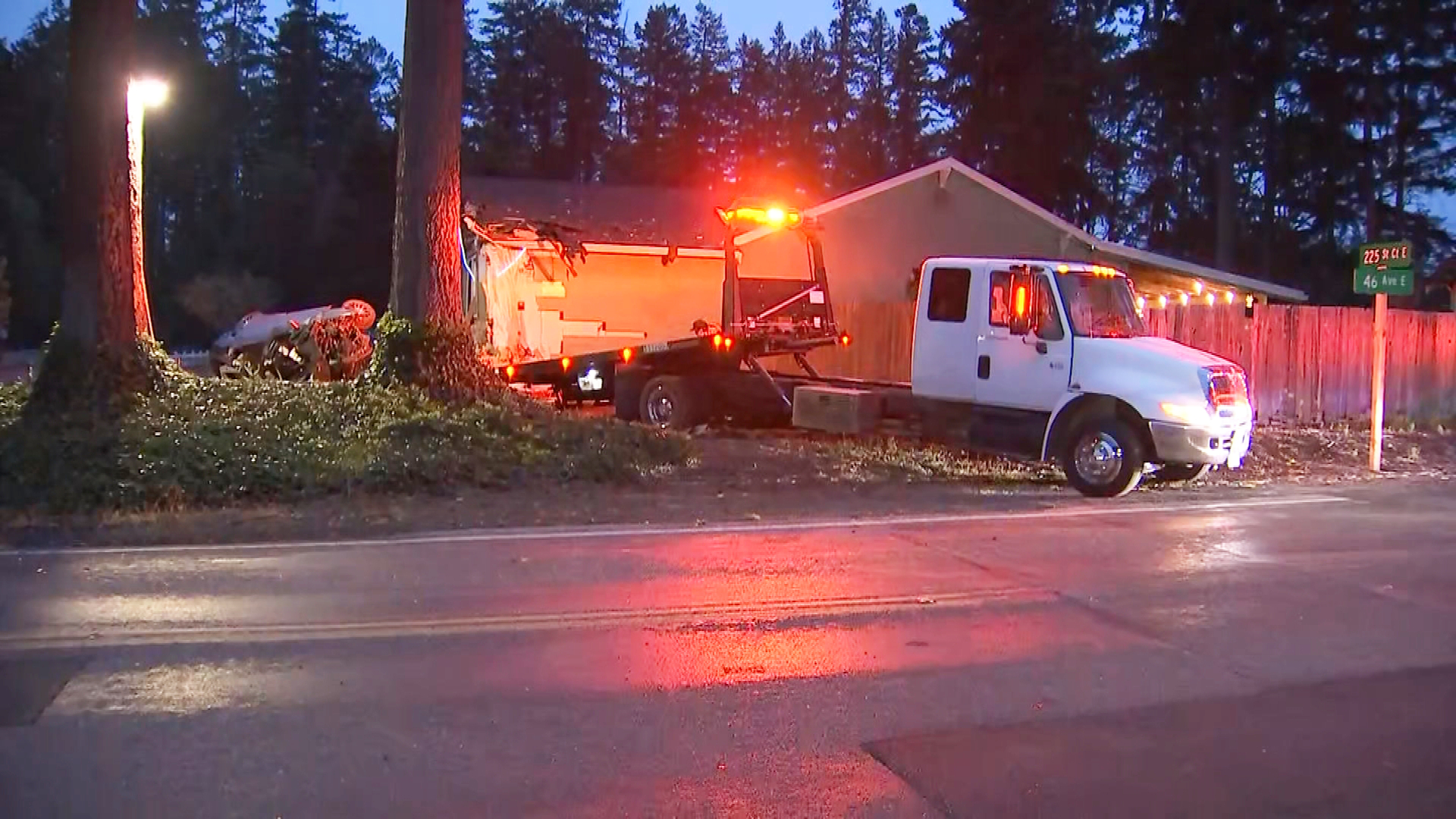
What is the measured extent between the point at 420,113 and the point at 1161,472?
9747mm

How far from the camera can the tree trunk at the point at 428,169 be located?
1642 cm

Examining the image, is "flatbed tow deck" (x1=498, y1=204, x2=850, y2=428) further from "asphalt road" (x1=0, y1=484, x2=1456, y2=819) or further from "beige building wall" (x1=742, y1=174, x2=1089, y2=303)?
"beige building wall" (x1=742, y1=174, x2=1089, y2=303)

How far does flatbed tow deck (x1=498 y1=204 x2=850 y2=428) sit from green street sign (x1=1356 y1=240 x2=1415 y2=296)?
691 centimetres

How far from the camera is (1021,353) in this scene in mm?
14805

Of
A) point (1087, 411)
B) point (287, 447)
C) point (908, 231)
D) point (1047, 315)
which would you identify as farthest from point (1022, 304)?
point (908, 231)

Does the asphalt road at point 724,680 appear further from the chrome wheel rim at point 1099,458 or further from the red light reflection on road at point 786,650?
the chrome wheel rim at point 1099,458

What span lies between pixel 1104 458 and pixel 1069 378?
923mm

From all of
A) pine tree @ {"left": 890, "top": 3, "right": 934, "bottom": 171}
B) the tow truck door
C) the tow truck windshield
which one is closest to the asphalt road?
the tow truck door

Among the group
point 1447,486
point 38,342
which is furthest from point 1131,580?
point 38,342

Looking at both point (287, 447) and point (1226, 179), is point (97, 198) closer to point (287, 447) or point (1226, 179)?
point (287, 447)

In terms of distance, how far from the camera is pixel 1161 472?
15.6 m

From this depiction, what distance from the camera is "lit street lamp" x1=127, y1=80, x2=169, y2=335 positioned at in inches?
596

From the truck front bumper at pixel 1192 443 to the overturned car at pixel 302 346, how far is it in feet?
35.3

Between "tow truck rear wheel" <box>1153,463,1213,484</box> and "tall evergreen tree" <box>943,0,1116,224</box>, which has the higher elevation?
"tall evergreen tree" <box>943,0,1116,224</box>
